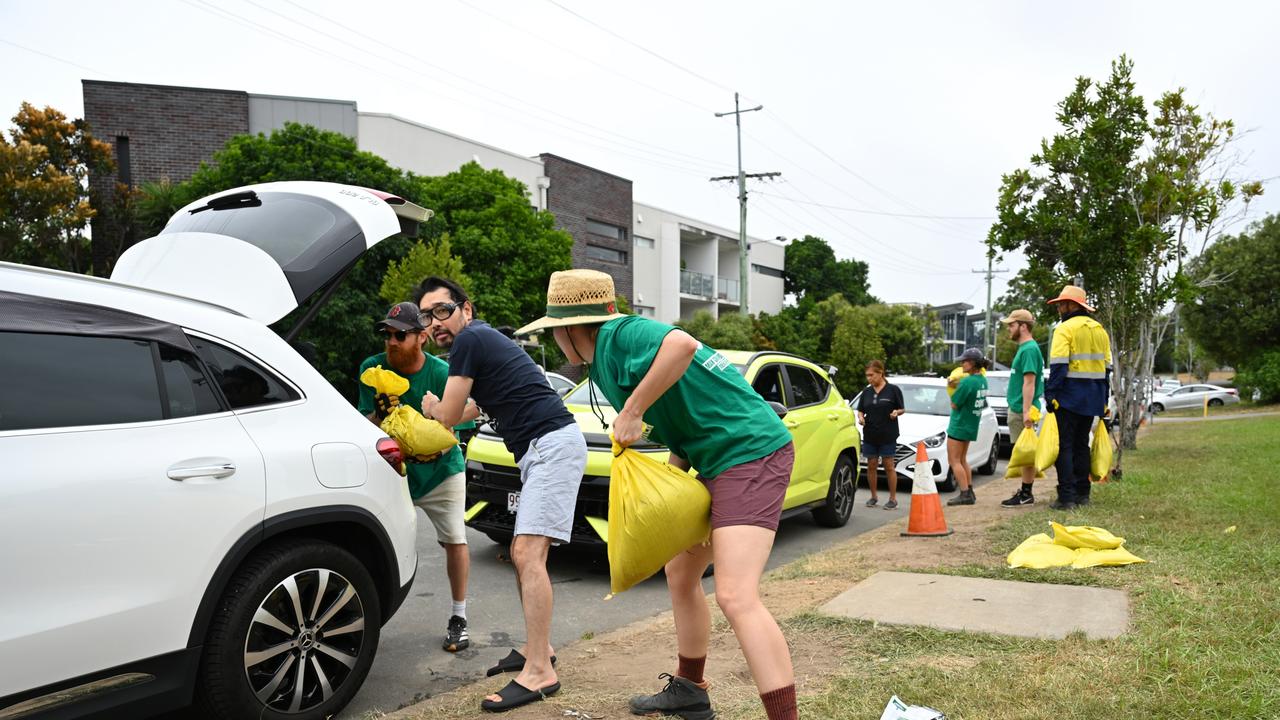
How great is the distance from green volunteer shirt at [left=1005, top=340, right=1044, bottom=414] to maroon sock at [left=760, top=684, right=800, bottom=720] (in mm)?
6839

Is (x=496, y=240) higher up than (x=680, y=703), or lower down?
higher up

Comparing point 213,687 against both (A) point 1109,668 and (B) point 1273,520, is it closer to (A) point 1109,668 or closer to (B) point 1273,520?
(A) point 1109,668

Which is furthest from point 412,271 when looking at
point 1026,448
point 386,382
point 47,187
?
point 386,382

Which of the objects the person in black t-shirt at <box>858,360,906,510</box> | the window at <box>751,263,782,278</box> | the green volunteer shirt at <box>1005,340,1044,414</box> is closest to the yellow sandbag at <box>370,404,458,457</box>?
the green volunteer shirt at <box>1005,340,1044,414</box>

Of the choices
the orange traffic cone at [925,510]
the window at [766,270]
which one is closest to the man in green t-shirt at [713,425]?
the orange traffic cone at [925,510]

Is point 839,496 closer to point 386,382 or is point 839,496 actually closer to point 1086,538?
point 1086,538

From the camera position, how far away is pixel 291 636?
3.44 metres

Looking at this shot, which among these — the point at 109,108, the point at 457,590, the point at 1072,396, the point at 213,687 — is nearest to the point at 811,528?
the point at 1072,396

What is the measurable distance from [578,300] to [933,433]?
362 inches

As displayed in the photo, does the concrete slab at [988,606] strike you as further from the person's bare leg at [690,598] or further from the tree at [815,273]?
the tree at [815,273]

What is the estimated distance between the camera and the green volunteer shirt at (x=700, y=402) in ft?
10.1

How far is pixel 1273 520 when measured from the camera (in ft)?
23.0

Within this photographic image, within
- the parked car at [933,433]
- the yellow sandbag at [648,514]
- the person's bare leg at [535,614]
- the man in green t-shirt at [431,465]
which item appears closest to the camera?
the yellow sandbag at [648,514]

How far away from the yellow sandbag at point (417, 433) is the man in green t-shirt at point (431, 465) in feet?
1.21
